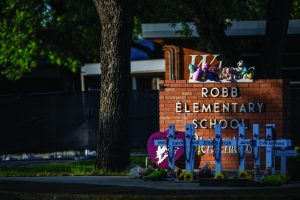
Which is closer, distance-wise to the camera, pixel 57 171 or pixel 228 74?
pixel 228 74

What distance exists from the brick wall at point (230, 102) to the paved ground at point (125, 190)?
8.34 ft

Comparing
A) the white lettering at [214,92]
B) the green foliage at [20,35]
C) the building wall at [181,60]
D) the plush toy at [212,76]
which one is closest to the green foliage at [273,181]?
the white lettering at [214,92]

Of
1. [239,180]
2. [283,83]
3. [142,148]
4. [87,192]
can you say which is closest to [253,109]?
[283,83]

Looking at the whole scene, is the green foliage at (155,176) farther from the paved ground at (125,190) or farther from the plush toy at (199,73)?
the plush toy at (199,73)

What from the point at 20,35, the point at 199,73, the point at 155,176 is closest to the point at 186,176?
the point at 155,176

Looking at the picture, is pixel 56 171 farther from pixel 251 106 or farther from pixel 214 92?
pixel 251 106

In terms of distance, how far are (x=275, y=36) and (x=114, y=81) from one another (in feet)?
13.4

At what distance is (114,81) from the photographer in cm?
1748

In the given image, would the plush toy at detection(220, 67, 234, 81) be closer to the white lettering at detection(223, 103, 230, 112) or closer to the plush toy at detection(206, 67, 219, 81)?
the plush toy at detection(206, 67, 219, 81)

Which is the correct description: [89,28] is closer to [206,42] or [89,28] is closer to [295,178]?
[206,42]

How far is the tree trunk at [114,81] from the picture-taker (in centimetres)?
1744

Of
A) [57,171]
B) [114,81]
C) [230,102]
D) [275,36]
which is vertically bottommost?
[57,171]

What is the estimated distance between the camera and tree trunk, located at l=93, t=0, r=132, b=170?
57.2ft

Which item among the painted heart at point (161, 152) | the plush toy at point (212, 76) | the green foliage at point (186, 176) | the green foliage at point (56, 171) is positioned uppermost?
the plush toy at point (212, 76)
